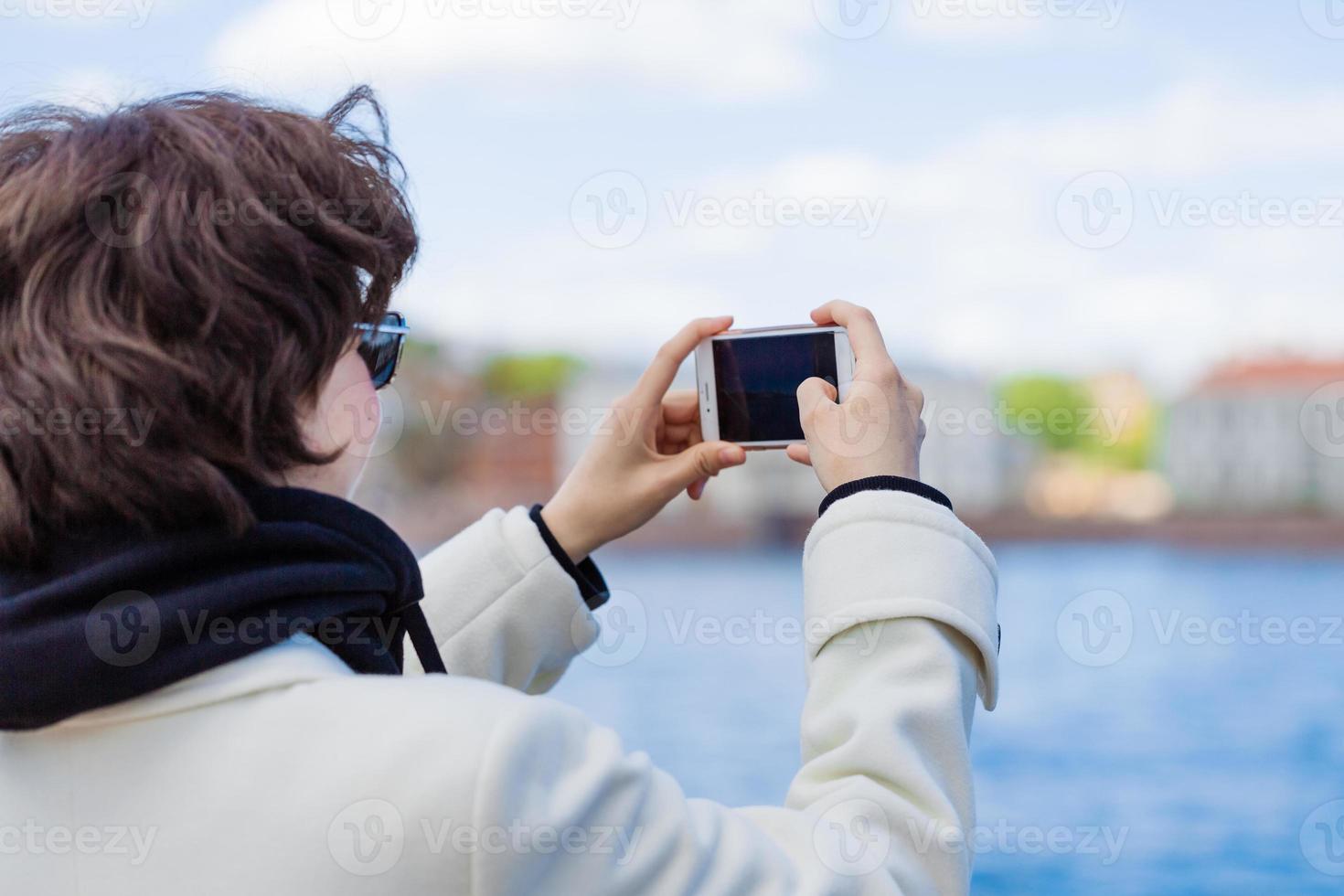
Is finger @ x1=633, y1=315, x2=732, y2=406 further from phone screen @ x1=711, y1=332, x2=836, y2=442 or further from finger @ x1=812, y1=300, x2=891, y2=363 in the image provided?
finger @ x1=812, y1=300, x2=891, y2=363

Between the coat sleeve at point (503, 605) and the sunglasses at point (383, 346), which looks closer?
the sunglasses at point (383, 346)

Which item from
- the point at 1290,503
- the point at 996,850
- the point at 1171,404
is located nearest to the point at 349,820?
the point at 996,850

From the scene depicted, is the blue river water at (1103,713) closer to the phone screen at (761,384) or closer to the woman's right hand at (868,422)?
the woman's right hand at (868,422)

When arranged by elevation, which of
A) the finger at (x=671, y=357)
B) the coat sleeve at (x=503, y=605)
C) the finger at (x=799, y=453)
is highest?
the finger at (x=671, y=357)

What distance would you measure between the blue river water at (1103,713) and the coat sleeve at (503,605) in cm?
42

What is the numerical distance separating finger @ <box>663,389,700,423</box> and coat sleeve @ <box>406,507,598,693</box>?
170 mm

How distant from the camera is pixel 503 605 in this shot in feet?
3.22

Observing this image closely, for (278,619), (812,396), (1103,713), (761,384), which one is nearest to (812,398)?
(812,396)

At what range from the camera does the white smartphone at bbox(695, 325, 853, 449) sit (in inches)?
40.9

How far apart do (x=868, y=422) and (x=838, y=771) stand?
22cm

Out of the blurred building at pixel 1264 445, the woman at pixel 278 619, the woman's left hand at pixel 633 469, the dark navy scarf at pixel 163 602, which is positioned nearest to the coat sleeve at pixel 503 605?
the woman's left hand at pixel 633 469

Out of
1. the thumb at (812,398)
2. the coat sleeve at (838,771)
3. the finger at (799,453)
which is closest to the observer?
the coat sleeve at (838,771)

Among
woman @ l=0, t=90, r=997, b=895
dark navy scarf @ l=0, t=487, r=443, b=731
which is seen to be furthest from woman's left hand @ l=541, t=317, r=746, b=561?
dark navy scarf @ l=0, t=487, r=443, b=731

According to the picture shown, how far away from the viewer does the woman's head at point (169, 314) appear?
0.59 meters
